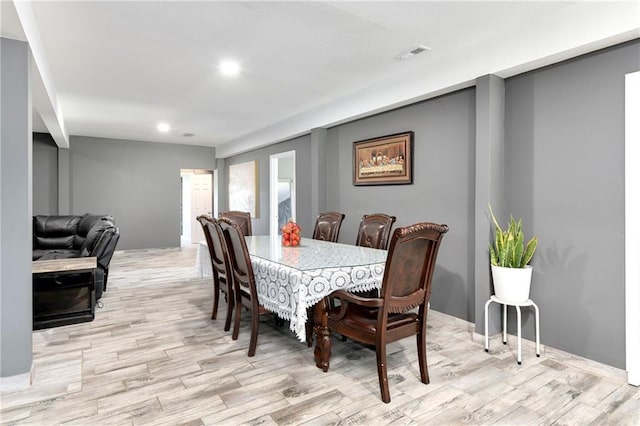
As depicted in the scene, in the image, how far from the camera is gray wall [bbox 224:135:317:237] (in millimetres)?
5969

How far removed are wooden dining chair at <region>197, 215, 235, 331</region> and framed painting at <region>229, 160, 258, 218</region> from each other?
4184 millimetres

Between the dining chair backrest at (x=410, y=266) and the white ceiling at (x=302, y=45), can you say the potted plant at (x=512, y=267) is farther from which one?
the white ceiling at (x=302, y=45)

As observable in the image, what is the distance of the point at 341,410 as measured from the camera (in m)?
2.01

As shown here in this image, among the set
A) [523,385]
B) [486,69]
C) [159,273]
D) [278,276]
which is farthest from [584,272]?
[159,273]

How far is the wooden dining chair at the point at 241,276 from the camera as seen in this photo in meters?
2.65

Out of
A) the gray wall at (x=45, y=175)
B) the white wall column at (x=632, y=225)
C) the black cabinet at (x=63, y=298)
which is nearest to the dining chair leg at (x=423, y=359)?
the white wall column at (x=632, y=225)

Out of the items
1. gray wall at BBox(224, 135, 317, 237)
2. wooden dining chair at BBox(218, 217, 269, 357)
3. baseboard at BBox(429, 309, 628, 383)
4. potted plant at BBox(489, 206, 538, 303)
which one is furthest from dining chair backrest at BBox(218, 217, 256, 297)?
gray wall at BBox(224, 135, 317, 237)

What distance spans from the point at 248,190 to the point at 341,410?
6.37 metres

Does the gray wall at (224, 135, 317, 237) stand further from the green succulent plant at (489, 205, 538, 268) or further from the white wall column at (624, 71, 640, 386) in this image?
the white wall column at (624, 71, 640, 386)

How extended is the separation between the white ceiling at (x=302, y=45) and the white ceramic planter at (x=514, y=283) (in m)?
1.57

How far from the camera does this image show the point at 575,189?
2.66 metres

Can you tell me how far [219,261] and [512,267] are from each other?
A: 2452mm

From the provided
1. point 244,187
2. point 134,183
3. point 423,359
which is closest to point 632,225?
point 423,359

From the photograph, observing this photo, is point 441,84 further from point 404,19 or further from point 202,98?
point 202,98
